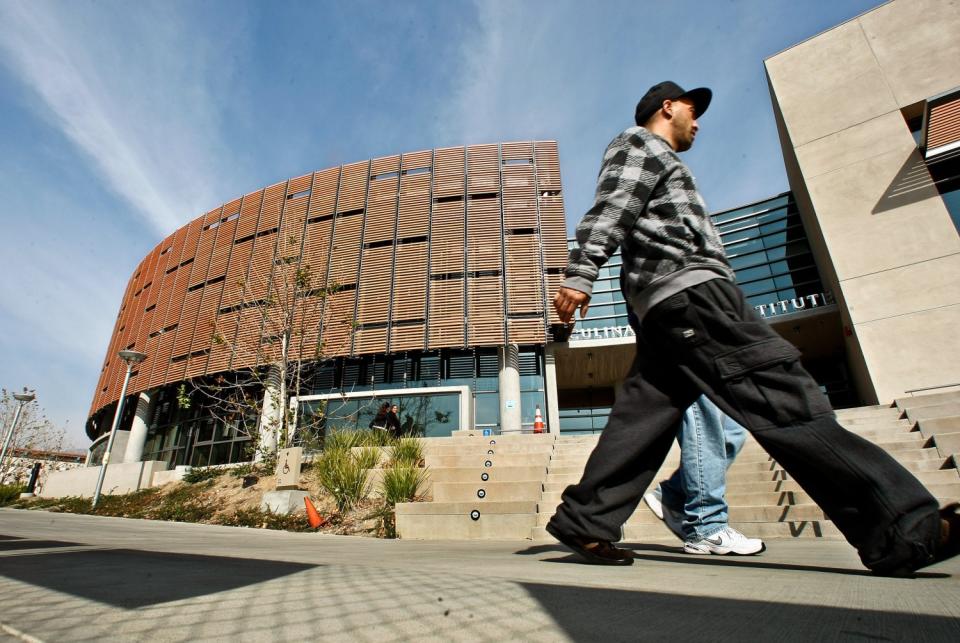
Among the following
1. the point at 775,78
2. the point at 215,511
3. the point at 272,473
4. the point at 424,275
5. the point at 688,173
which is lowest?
the point at 215,511

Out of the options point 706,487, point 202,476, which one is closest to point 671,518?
point 706,487

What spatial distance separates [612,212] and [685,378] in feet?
2.30

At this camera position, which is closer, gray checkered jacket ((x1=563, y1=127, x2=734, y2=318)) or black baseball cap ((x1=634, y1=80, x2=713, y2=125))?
gray checkered jacket ((x1=563, y1=127, x2=734, y2=318))

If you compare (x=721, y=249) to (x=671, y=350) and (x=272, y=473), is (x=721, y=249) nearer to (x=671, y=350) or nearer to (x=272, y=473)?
(x=671, y=350)

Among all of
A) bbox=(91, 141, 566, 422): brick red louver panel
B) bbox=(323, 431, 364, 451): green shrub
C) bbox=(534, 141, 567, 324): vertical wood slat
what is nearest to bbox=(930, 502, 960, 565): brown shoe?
bbox=(323, 431, 364, 451): green shrub

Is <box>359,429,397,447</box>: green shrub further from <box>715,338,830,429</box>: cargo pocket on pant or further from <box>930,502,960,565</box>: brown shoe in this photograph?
<box>930,502,960,565</box>: brown shoe

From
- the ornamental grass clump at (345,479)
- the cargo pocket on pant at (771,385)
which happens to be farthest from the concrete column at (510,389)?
the cargo pocket on pant at (771,385)

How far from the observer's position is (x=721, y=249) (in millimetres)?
1746

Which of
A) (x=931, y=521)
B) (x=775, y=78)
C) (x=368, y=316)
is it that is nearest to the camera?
(x=931, y=521)

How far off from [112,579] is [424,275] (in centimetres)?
A: 1893

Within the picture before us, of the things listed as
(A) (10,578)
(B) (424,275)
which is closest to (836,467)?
(A) (10,578)

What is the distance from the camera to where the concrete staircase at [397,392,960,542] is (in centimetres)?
380

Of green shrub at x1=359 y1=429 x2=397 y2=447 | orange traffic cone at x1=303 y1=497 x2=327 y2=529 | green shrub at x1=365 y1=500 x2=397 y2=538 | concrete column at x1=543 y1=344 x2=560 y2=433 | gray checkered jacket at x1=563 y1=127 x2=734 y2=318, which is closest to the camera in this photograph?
gray checkered jacket at x1=563 y1=127 x2=734 y2=318

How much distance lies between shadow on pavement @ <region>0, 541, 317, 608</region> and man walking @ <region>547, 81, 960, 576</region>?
1154 millimetres
